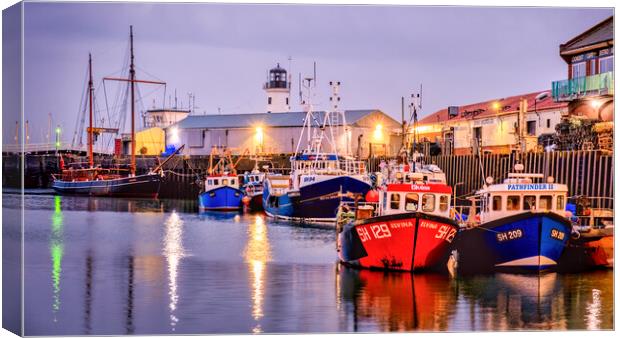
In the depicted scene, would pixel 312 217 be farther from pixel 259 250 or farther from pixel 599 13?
pixel 599 13

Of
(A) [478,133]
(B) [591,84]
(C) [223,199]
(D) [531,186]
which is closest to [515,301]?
(D) [531,186]

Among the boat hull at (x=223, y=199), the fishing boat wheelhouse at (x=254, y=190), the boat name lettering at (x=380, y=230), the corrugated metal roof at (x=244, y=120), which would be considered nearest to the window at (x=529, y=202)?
the boat name lettering at (x=380, y=230)

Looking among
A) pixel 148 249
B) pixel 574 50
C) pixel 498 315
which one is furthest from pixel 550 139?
pixel 498 315

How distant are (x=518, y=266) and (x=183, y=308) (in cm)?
743

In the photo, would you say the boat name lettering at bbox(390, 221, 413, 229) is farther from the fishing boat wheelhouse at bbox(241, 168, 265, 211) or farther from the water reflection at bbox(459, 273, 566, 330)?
the fishing boat wheelhouse at bbox(241, 168, 265, 211)

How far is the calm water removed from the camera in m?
18.3

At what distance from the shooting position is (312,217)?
42812mm

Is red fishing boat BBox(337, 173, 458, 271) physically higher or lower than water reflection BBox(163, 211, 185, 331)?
higher

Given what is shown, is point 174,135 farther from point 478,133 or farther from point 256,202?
point 478,133

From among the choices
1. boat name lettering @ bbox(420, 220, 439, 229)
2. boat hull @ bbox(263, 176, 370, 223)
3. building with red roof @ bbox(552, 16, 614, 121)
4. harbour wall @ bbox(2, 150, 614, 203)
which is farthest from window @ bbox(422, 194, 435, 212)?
boat hull @ bbox(263, 176, 370, 223)

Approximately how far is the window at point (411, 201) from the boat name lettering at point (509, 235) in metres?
1.81

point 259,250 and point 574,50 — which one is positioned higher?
point 574,50

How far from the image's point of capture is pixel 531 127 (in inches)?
1560

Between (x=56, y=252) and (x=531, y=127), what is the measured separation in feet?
59.5
